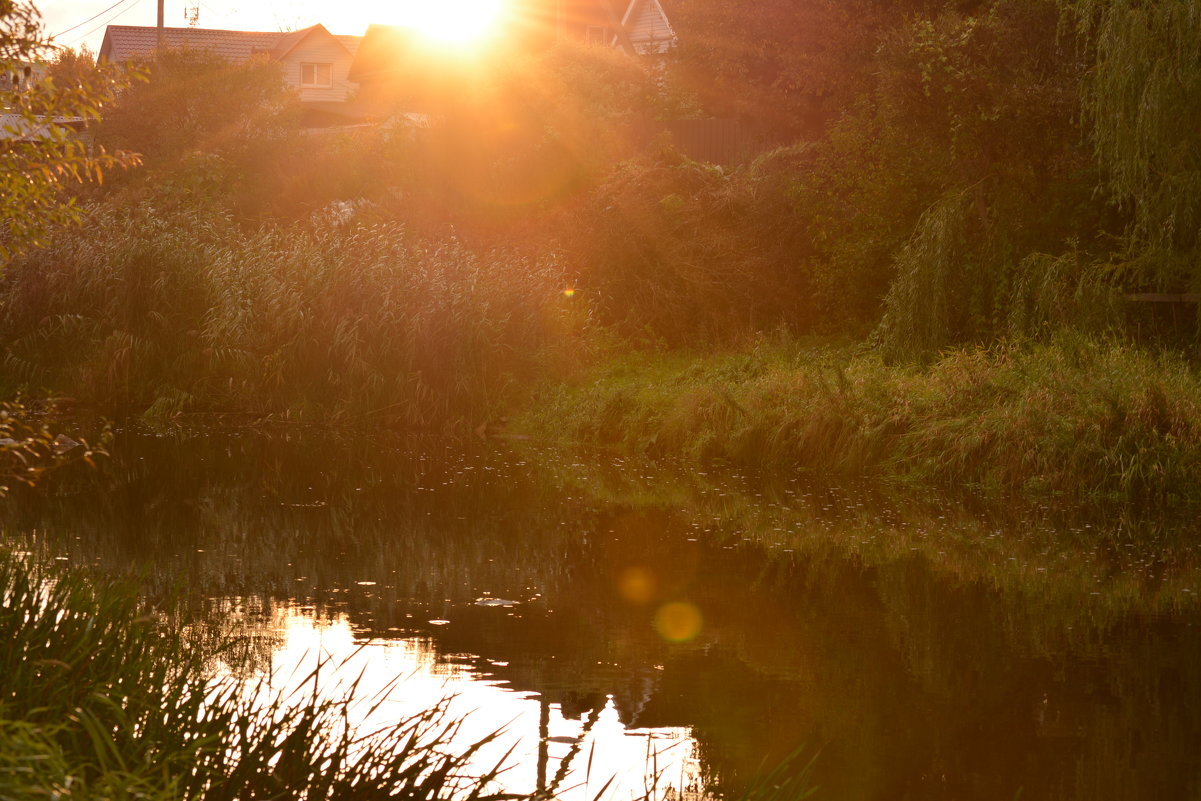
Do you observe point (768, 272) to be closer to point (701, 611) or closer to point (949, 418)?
point (949, 418)

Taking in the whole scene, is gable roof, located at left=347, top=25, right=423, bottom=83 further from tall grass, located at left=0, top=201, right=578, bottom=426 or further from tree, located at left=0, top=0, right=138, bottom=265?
tree, located at left=0, top=0, right=138, bottom=265

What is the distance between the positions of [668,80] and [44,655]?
25926mm

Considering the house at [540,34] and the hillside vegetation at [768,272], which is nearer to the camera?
the hillside vegetation at [768,272]

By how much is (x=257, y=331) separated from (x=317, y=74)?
42.5 m

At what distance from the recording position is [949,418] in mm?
15875

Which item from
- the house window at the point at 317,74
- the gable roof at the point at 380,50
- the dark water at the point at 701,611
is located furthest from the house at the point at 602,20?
the dark water at the point at 701,611

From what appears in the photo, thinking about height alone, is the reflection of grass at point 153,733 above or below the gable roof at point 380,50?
below

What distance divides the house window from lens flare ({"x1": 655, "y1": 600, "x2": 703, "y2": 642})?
52.5m

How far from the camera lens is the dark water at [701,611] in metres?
7.17

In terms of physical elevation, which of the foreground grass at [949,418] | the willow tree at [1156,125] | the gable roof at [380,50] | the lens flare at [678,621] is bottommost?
the lens flare at [678,621]

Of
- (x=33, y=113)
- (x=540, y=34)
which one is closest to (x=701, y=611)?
(x=33, y=113)

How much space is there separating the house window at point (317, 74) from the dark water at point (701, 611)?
149 ft

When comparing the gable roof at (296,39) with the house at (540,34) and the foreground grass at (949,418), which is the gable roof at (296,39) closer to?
the house at (540,34)

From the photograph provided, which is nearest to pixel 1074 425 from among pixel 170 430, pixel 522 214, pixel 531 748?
pixel 531 748
